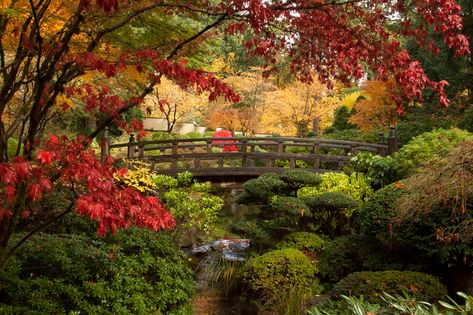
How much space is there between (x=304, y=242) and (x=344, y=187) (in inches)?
94.7

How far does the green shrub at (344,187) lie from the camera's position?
32.1ft

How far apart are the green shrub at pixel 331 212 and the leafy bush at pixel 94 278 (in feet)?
11.5

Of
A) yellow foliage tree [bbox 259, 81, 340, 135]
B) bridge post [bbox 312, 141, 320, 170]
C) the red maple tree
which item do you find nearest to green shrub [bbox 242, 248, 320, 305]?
Result: the red maple tree

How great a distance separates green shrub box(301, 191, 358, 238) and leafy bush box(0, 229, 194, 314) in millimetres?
3493

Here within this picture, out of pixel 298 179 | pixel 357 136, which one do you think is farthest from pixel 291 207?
pixel 357 136

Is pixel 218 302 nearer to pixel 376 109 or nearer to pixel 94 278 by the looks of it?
pixel 94 278

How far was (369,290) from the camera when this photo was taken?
5.00 meters

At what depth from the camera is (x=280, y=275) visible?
269 inches

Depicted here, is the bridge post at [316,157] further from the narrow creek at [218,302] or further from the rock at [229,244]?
the narrow creek at [218,302]

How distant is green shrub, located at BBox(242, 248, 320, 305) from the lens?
6.71m

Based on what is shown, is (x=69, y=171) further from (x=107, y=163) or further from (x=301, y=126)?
(x=301, y=126)

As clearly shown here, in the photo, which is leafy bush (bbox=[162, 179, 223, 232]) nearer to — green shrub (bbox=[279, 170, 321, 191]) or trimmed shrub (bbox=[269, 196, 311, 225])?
green shrub (bbox=[279, 170, 321, 191])

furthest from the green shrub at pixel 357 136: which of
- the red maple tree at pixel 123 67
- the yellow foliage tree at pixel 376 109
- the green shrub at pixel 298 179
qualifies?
the red maple tree at pixel 123 67

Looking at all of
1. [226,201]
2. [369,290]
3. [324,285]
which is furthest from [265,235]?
[226,201]
